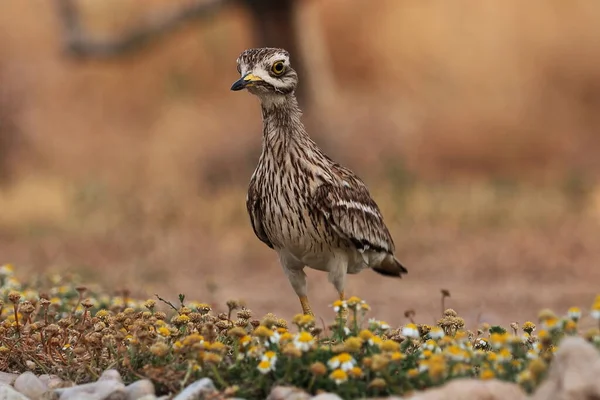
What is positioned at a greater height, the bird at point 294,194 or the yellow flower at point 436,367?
the bird at point 294,194

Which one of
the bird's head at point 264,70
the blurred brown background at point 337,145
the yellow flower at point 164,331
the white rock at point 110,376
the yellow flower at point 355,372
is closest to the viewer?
the yellow flower at point 355,372

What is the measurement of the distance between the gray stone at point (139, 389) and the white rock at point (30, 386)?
390 millimetres

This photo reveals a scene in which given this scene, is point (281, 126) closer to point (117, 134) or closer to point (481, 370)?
point (481, 370)

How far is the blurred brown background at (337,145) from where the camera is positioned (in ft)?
28.9

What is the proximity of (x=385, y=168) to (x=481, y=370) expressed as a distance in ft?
28.5

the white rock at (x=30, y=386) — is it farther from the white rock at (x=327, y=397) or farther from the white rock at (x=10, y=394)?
the white rock at (x=327, y=397)

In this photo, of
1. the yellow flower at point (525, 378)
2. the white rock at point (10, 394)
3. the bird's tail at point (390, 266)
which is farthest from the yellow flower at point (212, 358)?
the bird's tail at point (390, 266)

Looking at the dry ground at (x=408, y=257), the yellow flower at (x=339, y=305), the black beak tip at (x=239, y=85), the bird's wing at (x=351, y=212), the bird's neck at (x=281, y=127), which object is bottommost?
the dry ground at (x=408, y=257)

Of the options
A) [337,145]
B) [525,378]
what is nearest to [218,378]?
[525,378]

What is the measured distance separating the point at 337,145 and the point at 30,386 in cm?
843

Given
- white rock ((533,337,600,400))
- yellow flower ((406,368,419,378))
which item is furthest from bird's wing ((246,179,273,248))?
white rock ((533,337,600,400))

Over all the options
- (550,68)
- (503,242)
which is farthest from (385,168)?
(550,68)

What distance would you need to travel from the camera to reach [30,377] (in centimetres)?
377

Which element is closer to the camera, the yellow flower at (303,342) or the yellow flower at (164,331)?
the yellow flower at (303,342)
